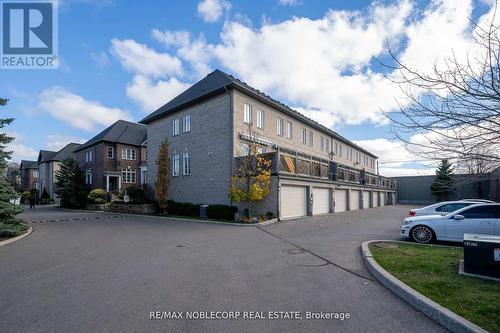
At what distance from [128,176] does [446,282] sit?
3729 centimetres

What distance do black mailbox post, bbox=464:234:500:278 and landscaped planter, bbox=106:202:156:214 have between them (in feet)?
72.9

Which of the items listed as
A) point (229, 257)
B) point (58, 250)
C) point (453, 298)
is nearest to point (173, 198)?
point (58, 250)

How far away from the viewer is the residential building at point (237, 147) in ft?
61.4

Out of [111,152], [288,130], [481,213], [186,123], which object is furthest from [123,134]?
[481,213]

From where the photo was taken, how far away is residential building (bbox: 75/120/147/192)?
3469cm

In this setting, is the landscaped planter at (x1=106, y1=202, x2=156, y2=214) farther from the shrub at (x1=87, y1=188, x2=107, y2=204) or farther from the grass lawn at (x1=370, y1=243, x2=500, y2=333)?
the grass lawn at (x1=370, y1=243, x2=500, y2=333)

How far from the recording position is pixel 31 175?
196 feet

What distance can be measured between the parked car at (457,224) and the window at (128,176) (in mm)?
34084

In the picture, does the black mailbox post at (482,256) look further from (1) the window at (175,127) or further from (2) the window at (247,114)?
(1) the window at (175,127)

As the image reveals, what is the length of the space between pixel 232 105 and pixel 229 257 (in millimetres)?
12918

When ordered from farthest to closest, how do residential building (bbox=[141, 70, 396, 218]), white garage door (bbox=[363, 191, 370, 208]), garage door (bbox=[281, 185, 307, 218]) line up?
white garage door (bbox=[363, 191, 370, 208]), residential building (bbox=[141, 70, 396, 218]), garage door (bbox=[281, 185, 307, 218])

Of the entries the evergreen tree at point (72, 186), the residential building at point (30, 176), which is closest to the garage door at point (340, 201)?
the evergreen tree at point (72, 186)

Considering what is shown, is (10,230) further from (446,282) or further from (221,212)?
(446,282)

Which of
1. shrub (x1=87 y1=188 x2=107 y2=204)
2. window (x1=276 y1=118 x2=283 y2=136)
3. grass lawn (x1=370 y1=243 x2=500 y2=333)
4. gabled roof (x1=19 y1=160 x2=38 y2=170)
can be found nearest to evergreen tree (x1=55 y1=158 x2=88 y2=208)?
shrub (x1=87 y1=188 x2=107 y2=204)
